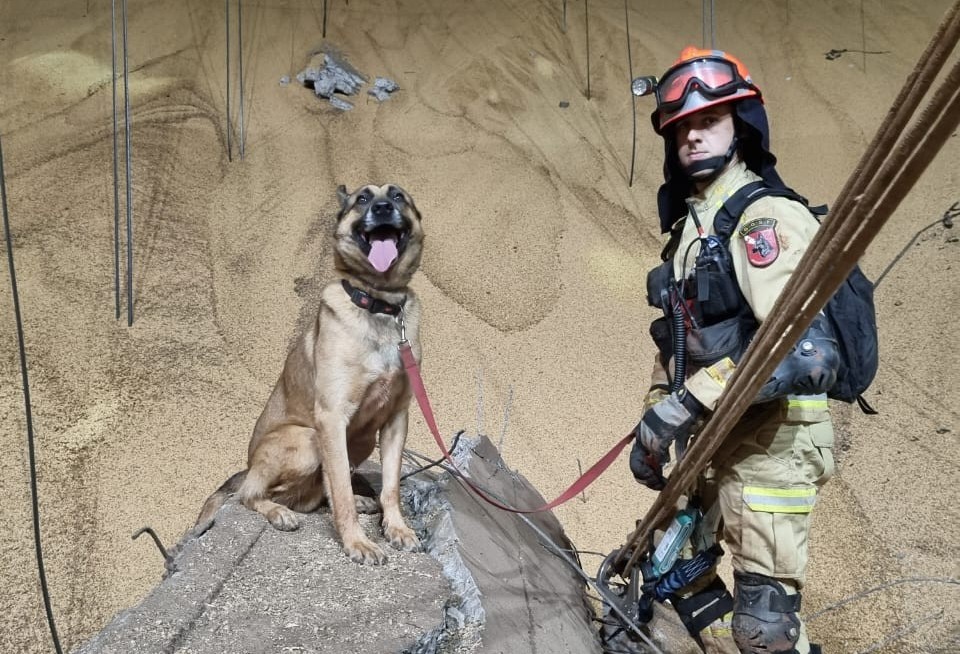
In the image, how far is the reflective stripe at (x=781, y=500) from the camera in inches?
94.2

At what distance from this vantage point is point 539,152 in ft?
23.5

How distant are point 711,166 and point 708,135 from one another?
0.12 metres

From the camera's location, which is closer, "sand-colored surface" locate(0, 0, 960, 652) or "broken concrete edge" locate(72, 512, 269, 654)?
"broken concrete edge" locate(72, 512, 269, 654)

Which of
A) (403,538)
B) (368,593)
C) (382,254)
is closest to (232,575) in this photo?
(368,593)

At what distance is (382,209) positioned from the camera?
9.77 ft

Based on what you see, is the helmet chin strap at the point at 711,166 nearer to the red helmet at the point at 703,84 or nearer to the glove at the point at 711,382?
the red helmet at the point at 703,84

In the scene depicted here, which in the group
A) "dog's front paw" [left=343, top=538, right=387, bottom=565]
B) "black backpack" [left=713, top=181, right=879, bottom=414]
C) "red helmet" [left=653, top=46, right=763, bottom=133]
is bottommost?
"dog's front paw" [left=343, top=538, right=387, bottom=565]

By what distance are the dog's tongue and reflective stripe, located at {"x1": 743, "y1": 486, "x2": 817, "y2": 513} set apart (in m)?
1.54

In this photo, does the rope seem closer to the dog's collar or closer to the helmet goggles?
the helmet goggles

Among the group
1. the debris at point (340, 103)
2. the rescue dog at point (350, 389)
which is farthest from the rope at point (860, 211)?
the debris at point (340, 103)

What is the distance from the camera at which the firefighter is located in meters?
2.29

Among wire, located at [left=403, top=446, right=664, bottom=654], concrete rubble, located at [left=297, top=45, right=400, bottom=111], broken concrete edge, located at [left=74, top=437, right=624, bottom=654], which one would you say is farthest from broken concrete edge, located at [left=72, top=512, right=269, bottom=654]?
concrete rubble, located at [left=297, top=45, right=400, bottom=111]

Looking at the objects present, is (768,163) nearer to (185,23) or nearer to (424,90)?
(424,90)

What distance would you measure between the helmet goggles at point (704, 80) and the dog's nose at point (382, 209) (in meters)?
1.10
